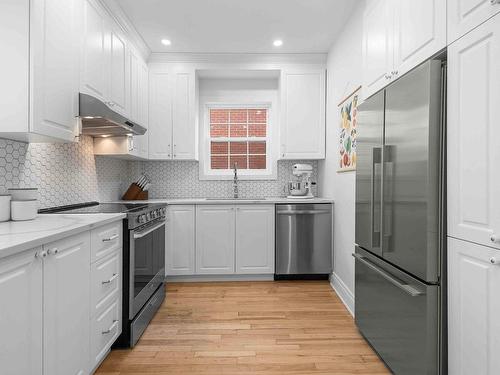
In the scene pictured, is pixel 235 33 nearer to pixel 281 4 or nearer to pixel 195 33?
pixel 195 33

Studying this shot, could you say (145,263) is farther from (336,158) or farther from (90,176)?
(336,158)

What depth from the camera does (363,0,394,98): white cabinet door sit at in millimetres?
1913

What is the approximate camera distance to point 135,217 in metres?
2.29

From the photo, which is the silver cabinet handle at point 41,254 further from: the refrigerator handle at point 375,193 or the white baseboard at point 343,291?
the white baseboard at point 343,291

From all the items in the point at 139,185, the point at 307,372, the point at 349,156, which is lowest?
the point at 307,372

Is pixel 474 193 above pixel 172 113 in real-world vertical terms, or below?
below

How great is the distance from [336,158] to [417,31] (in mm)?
1882

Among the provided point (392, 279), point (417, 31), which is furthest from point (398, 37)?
point (392, 279)

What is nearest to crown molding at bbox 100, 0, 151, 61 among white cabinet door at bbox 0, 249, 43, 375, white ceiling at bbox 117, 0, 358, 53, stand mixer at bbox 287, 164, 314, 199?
white ceiling at bbox 117, 0, 358, 53

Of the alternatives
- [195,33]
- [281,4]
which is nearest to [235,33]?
[195,33]

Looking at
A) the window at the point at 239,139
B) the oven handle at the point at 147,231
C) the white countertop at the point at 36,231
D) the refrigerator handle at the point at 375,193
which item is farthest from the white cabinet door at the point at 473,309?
the window at the point at 239,139

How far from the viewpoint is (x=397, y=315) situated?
1783 millimetres

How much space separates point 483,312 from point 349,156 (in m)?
1.94

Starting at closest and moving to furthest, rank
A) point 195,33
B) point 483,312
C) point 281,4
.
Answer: point 483,312
point 281,4
point 195,33
